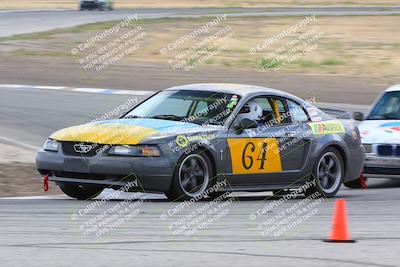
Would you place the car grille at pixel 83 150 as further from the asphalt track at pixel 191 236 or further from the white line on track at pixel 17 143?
the white line on track at pixel 17 143

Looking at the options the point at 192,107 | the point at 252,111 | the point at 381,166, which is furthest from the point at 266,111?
the point at 381,166

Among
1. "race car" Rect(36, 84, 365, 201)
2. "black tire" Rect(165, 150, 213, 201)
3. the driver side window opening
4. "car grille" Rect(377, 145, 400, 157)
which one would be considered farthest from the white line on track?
"black tire" Rect(165, 150, 213, 201)

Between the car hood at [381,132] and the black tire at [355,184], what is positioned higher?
the car hood at [381,132]

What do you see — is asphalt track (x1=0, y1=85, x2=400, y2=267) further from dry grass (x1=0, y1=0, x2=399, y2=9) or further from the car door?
dry grass (x1=0, y1=0, x2=399, y2=9)

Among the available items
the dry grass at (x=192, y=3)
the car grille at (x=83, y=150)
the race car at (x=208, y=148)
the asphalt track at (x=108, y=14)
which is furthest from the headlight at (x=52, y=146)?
the dry grass at (x=192, y=3)

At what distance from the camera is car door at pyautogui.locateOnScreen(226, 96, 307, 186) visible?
11.6m

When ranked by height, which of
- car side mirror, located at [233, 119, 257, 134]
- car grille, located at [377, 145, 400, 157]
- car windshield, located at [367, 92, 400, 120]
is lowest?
car grille, located at [377, 145, 400, 157]

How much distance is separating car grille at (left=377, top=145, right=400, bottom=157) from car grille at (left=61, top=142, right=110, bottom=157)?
15.4 feet

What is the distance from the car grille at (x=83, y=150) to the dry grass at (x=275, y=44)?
21145 millimetres

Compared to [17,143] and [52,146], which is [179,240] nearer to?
[52,146]

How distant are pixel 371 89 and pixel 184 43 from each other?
14.4 meters

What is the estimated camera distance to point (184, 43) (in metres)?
40.3

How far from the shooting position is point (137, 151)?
10812 mm

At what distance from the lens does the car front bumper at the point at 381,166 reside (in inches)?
550
